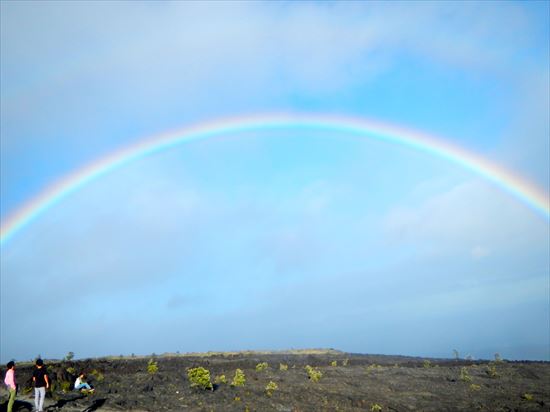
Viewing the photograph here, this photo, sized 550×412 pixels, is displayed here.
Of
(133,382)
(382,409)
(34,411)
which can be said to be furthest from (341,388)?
(34,411)

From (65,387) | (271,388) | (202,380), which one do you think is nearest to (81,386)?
(65,387)

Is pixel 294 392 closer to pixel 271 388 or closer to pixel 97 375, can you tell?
pixel 271 388

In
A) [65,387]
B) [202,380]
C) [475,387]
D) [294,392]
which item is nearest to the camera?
[65,387]

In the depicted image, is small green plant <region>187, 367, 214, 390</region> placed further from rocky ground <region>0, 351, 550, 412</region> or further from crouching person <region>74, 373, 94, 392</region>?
crouching person <region>74, 373, 94, 392</region>

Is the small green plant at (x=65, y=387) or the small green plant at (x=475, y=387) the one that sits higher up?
the small green plant at (x=475, y=387)

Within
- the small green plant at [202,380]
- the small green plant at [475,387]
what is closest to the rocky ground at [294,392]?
the small green plant at [475,387]

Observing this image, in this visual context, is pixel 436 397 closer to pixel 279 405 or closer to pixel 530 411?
pixel 530 411

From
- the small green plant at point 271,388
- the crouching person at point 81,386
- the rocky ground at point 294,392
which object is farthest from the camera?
the small green plant at point 271,388

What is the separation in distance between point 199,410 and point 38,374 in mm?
9211

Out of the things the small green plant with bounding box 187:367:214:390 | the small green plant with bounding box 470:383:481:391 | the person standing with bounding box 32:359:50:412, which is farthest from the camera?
the small green plant with bounding box 470:383:481:391

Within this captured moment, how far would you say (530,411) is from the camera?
2916cm

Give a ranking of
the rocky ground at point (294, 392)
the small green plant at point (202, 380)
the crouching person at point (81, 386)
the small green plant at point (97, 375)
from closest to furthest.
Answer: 1. the rocky ground at point (294, 392)
2. the crouching person at point (81, 386)
3. the small green plant at point (202, 380)
4. the small green plant at point (97, 375)

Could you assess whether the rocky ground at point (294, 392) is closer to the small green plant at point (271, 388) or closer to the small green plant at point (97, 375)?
the small green plant at point (97, 375)

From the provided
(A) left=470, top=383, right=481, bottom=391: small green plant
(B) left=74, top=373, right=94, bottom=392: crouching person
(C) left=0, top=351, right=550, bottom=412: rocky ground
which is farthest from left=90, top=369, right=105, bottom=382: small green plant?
(A) left=470, top=383, right=481, bottom=391: small green plant
